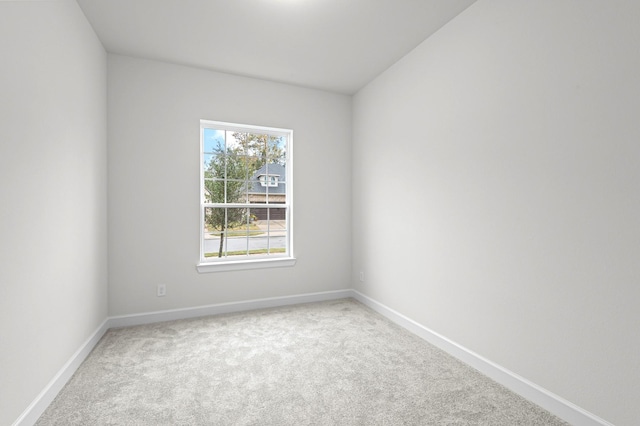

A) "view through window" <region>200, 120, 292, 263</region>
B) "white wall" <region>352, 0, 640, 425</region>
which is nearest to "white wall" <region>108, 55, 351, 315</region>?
"view through window" <region>200, 120, 292, 263</region>

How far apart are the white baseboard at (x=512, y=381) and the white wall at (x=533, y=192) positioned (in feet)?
0.15

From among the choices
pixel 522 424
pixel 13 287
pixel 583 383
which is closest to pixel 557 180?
pixel 583 383

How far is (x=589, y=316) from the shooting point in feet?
5.40

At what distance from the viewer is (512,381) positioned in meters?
2.03

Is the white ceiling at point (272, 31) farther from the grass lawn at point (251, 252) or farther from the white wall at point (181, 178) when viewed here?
the grass lawn at point (251, 252)

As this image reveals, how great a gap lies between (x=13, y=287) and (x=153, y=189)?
1809 mm

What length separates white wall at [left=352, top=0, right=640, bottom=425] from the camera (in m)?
1.53

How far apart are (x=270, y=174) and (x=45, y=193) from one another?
230 cm

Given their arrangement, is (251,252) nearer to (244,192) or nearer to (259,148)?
(244,192)

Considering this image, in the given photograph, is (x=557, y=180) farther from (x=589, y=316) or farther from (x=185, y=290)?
(x=185, y=290)

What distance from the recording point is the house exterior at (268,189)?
12.4ft

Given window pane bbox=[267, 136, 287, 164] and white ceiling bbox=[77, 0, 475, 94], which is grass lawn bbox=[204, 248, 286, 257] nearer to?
window pane bbox=[267, 136, 287, 164]

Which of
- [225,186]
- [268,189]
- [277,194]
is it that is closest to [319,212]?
[277,194]

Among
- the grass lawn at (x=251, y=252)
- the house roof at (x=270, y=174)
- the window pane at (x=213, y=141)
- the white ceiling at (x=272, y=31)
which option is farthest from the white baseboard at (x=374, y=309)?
the white ceiling at (x=272, y=31)
